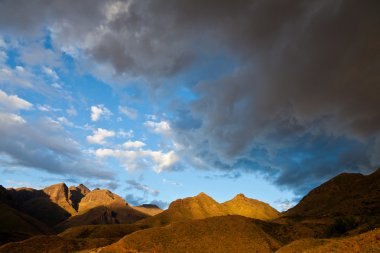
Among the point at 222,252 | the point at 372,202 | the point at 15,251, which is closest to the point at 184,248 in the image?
the point at 222,252

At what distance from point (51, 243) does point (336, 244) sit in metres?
105

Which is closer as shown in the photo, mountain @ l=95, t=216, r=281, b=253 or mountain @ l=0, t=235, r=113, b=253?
mountain @ l=95, t=216, r=281, b=253

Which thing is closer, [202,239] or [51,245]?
→ [202,239]

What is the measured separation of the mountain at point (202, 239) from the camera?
326 feet

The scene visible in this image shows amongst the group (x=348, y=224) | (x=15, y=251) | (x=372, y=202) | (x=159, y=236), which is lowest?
(x=15, y=251)

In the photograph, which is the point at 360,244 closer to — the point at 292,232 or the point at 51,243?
the point at 292,232

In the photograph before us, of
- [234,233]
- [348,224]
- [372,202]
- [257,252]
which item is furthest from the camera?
[372,202]

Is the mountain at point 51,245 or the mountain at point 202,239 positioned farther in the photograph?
the mountain at point 51,245

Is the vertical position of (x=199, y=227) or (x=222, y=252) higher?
(x=199, y=227)

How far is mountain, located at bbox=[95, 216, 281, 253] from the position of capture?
9944cm

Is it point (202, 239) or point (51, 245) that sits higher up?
point (202, 239)

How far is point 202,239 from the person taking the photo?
106 meters

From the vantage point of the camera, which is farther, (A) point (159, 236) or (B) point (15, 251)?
(B) point (15, 251)

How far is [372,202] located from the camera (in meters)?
153
